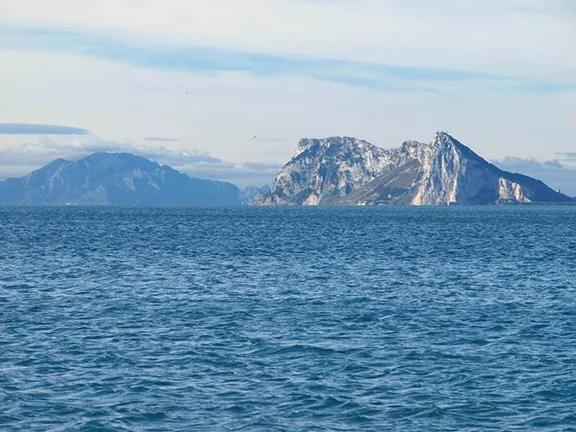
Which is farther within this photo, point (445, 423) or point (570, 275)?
point (570, 275)

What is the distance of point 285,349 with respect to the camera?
42500 millimetres

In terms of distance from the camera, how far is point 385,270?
84500 millimetres

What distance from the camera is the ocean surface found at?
3164 centimetres

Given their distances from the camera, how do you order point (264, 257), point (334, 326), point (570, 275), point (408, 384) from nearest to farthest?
point (408, 384), point (334, 326), point (570, 275), point (264, 257)

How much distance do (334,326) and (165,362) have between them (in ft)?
42.7

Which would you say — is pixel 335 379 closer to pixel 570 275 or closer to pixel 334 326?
pixel 334 326

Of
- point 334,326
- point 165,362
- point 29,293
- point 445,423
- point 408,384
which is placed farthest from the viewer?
point 29,293

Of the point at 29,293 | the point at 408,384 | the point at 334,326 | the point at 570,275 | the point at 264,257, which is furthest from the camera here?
the point at 264,257

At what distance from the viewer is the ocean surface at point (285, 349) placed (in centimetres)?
3164

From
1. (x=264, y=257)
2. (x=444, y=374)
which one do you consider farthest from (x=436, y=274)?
(x=444, y=374)

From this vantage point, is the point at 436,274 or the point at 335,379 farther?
the point at 436,274

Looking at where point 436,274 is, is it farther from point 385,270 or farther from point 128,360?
point 128,360

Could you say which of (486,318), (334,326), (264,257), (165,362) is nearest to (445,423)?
(165,362)

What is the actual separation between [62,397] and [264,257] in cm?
6740
